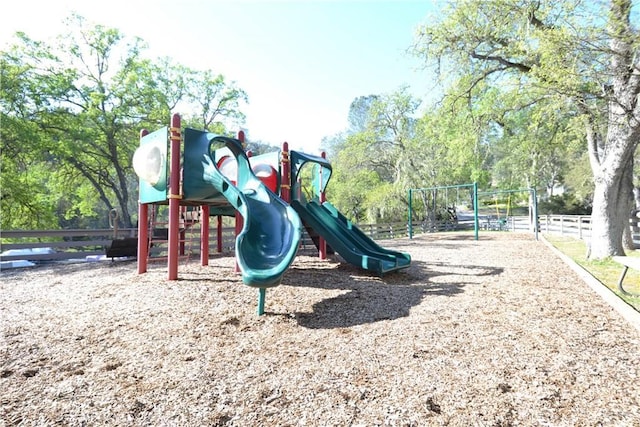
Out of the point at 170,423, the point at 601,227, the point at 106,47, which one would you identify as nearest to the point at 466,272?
the point at 601,227

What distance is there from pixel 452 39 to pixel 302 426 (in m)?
10.2

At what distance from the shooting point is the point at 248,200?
5.12 metres

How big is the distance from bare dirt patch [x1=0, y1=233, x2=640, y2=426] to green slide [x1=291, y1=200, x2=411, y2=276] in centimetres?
72

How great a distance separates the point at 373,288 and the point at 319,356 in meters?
2.48

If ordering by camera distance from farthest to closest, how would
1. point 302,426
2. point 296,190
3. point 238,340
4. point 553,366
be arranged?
point 296,190, point 238,340, point 553,366, point 302,426

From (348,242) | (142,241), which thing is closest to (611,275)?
(348,242)

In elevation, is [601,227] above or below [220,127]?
below

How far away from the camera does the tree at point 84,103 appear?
1184cm

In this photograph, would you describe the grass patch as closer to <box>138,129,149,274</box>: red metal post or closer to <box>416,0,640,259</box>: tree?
<box>416,0,640,259</box>: tree

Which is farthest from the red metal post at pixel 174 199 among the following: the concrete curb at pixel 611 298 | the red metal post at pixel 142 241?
the concrete curb at pixel 611 298

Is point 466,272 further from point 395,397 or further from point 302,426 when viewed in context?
point 302,426

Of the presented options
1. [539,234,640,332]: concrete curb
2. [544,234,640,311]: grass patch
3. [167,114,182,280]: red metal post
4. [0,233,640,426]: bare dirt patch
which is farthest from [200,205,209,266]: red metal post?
[544,234,640,311]: grass patch

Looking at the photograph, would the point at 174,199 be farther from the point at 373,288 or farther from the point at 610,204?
the point at 610,204

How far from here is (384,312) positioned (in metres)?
3.93
